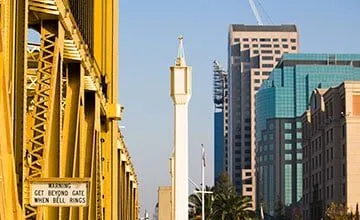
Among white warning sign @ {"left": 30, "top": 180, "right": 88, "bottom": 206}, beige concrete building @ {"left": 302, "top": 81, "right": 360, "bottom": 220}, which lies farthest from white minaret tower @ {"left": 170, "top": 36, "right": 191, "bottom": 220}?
beige concrete building @ {"left": 302, "top": 81, "right": 360, "bottom": 220}

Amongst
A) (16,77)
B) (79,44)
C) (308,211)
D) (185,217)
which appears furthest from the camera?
(308,211)

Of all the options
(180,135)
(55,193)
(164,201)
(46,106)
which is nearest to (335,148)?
(164,201)

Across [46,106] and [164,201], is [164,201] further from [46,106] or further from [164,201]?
[46,106]

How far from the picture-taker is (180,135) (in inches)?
1351

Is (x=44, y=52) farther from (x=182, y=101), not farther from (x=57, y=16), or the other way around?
(x=182, y=101)

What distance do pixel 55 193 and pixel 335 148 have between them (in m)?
126

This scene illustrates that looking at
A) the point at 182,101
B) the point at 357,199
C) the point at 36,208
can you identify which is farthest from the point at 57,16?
the point at 357,199

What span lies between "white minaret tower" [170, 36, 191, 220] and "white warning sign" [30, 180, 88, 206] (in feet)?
65.6

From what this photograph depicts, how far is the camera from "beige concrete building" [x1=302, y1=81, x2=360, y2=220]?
133000mm

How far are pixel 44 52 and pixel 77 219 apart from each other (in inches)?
204

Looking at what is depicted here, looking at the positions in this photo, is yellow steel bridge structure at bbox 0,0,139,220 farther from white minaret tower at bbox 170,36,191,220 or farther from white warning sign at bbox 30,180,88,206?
white minaret tower at bbox 170,36,191,220

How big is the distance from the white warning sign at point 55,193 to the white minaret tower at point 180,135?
1999 cm

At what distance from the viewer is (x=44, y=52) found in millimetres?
16469

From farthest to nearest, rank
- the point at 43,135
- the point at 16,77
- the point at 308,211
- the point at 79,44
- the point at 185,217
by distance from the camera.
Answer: the point at 308,211
the point at 185,217
the point at 79,44
the point at 43,135
the point at 16,77
